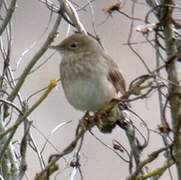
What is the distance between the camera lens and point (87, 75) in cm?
390

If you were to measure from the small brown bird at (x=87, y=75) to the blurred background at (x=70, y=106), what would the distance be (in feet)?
6.62

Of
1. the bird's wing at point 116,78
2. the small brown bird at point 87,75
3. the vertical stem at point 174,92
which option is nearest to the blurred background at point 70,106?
the small brown bird at point 87,75

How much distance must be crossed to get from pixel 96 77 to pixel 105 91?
5.2 inches

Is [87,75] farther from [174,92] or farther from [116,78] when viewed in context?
[174,92]

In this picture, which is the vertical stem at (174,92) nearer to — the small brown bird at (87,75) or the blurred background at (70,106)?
the small brown bird at (87,75)

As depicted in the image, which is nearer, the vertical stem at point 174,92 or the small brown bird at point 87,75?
the vertical stem at point 174,92

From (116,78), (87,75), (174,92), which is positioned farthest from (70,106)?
Result: (174,92)

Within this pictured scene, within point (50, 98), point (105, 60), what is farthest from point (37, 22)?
point (105, 60)

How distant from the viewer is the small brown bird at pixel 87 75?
3869mm

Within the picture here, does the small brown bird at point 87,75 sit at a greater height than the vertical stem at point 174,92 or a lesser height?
greater

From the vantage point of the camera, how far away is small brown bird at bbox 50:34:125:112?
12.7 feet

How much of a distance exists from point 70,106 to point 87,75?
3.09 m

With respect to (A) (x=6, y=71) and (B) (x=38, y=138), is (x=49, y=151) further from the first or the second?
(A) (x=6, y=71)

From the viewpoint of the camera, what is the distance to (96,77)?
3875mm
